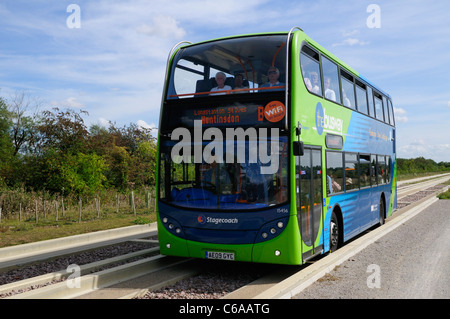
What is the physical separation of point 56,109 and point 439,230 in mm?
24029

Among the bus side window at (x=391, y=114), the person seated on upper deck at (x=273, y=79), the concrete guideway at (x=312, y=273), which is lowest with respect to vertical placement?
the concrete guideway at (x=312, y=273)

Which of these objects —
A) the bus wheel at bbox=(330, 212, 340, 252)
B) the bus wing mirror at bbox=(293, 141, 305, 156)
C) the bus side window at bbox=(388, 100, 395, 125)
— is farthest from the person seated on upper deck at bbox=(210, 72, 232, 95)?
the bus side window at bbox=(388, 100, 395, 125)

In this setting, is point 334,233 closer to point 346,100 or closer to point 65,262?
point 346,100

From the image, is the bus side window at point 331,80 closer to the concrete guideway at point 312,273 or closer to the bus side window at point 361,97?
the bus side window at point 361,97

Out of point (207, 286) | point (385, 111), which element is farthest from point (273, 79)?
point (385, 111)

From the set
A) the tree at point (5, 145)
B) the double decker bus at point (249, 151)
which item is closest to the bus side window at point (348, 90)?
the double decker bus at point (249, 151)

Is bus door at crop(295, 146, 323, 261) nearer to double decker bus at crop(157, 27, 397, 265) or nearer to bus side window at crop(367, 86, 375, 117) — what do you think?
double decker bus at crop(157, 27, 397, 265)

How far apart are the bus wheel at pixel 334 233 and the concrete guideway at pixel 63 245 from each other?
6118 millimetres

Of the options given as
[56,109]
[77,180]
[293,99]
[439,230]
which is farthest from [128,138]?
[293,99]

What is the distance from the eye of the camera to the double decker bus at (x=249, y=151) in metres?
7.69

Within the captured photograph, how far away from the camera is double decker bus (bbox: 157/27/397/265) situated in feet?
25.2

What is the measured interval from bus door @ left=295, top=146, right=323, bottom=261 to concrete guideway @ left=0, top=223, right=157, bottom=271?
Result: 19.9 ft

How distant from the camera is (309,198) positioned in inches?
331

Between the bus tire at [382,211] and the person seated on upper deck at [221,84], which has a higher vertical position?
the person seated on upper deck at [221,84]
